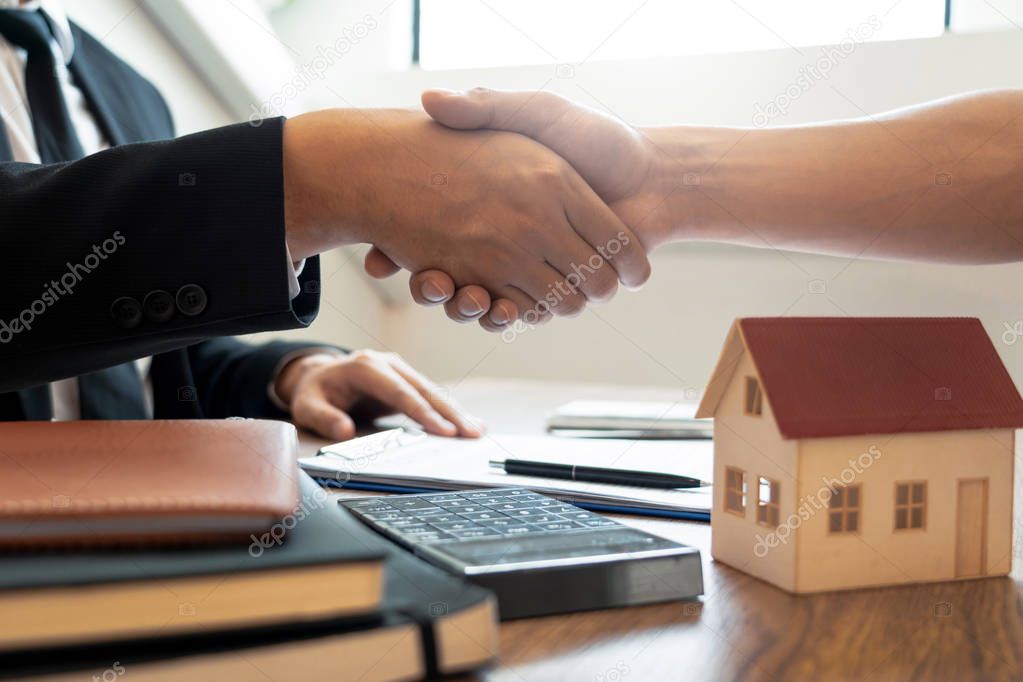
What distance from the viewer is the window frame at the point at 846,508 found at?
→ 45 centimetres

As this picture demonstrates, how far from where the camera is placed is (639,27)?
1768 millimetres

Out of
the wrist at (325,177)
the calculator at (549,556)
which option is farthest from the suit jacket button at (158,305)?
the calculator at (549,556)

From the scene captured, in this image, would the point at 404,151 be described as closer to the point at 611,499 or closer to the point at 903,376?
the point at 611,499

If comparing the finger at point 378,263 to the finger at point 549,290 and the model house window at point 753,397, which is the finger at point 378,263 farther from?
the model house window at point 753,397

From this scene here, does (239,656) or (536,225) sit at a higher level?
(536,225)

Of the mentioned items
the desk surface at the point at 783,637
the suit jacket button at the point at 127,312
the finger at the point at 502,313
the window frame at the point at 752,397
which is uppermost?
the finger at the point at 502,313

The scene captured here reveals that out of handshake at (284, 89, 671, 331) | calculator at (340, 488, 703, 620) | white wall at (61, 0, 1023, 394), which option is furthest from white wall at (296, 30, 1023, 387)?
calculator at (340, 488, 703, 620)

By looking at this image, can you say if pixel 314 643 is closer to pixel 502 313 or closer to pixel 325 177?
pixel 325 177

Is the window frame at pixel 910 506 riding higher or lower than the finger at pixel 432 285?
lower

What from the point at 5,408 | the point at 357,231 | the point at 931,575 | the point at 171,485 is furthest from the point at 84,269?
the point at 931,575

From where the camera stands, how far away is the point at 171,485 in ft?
1.15

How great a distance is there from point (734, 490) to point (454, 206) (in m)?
0.44

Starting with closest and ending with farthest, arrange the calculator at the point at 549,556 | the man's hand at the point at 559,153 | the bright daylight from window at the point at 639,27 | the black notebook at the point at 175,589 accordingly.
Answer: the black notebook at the point at 175,589 < the calculator at the point at 549,556 < the man's hand at the point at 559,153 < the bright daylight from window at the point at 639,27

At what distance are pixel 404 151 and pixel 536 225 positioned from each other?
5.8 inches
